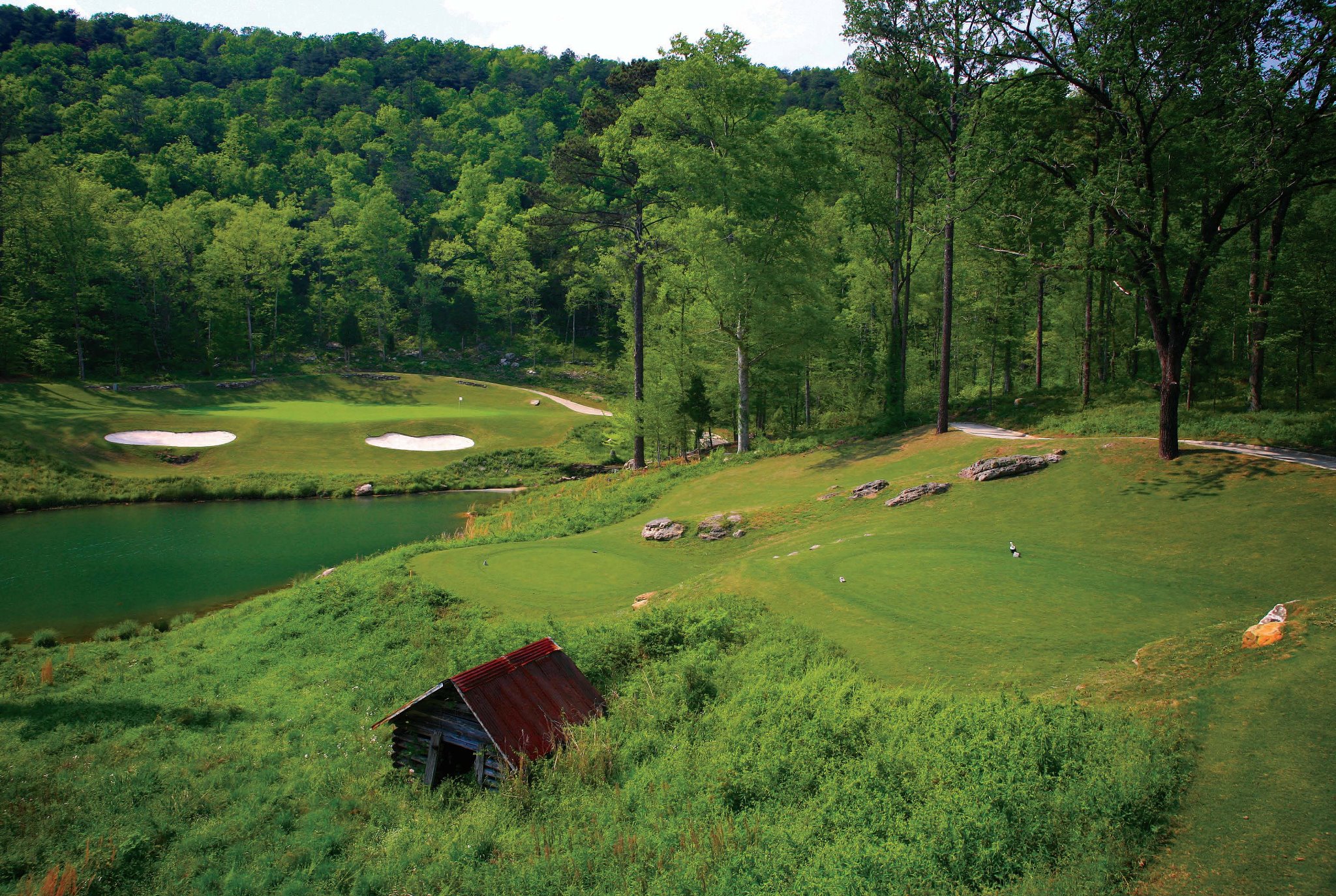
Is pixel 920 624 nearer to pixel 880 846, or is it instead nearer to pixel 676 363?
pixel 880 846

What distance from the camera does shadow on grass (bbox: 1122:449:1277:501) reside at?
650 inches

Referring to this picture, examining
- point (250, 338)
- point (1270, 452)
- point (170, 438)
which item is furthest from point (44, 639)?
point (250, 338)

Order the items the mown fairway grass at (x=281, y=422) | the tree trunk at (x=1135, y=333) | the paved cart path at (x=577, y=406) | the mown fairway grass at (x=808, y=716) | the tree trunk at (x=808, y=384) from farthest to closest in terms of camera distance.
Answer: the paved cart path at (x=577, y=406) → the tree trunk at (x=808, y=384) → the mown fairway grass at (x=281, y=422) → the tree trunk at (x=1135, y=333) → the mown fairway grass at (x=808, y=716)

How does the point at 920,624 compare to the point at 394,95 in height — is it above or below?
below

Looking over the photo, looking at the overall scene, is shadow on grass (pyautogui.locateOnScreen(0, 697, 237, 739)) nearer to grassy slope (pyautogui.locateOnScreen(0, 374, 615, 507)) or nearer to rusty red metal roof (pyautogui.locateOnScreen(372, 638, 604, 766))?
rusty red metal roof (pyautogui.locateOnScreen(372, 638, 604, 766))

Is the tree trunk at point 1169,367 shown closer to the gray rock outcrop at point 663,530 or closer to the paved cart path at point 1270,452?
the paved cart path at point 1270,452

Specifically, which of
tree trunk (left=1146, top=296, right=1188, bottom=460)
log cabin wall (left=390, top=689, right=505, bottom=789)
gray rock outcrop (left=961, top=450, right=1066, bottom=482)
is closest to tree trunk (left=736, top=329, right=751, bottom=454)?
Answer: gray rock outcrop (left=961, top=450, right=1066, bottom=482)

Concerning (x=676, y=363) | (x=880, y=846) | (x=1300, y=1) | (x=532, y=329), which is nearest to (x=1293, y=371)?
(x=1300, y=1)

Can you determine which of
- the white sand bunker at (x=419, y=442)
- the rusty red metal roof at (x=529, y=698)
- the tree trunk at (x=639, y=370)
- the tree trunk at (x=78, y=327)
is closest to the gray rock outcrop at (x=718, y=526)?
the rusty red metal roof at (x=529, y=698)

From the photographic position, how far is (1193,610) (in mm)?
11914

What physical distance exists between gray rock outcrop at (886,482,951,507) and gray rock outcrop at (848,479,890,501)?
47.3 inches

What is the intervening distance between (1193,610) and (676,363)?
28.3 m

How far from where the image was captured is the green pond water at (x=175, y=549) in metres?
21.3

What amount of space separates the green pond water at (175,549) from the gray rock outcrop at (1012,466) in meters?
21.4
